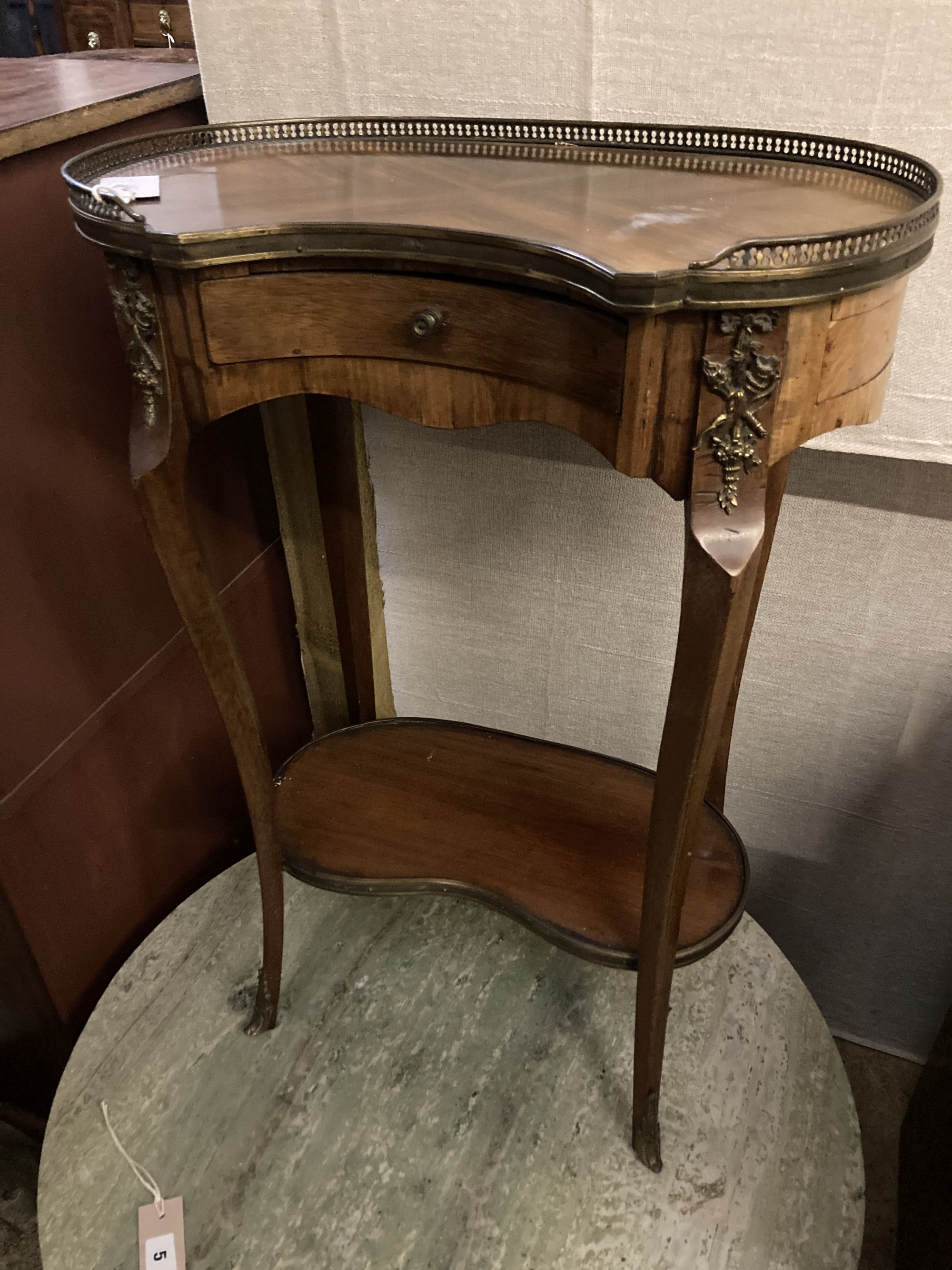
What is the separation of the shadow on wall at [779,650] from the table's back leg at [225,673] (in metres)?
0.40

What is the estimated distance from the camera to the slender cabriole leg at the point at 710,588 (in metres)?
0.55

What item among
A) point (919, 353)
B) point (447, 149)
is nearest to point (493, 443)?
point (447, 149)

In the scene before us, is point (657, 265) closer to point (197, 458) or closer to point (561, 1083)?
point (197, 458)

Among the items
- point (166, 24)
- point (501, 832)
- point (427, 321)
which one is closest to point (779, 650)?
point (501, 832)

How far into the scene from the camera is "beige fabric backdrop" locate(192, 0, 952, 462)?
76 centimetres

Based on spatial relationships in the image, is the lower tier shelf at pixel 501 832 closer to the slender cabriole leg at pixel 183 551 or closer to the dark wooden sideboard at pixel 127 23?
the slender cabriole leg at pixel 183 551

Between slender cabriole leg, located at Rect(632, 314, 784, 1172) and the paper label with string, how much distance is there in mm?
482

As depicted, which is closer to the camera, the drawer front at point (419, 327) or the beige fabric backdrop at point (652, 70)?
the drawer front at point (419, 327)

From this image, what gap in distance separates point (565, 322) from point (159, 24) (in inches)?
45.6

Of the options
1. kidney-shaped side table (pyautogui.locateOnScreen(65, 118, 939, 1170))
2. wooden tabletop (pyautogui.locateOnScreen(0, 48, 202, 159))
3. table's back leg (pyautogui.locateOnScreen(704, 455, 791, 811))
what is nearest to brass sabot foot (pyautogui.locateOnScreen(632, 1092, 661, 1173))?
kidney-shaped side table (pyautogui.locateOnScreen(65, 118, 939, 1170))

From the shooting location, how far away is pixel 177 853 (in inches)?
Answer: 46.9

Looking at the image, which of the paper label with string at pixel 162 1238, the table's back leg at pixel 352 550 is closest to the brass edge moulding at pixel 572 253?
the table's back leg at pixel 352 550

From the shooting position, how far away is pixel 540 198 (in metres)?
0.69

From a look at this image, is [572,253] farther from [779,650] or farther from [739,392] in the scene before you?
[779,650]
